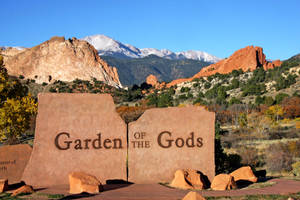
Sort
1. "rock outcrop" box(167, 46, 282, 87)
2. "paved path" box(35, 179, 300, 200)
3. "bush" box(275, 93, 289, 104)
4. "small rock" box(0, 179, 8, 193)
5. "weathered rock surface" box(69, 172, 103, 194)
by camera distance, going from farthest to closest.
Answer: "rock outcrop" box(167, 46, 282, 87) → "bush" box(275, 93, 289, 104) → "small rock" box(0, 179, 8, 193) → "weathered rock surface" box(69, 172, 103, 194) → "paved path" box(35, 179, 300, 200)

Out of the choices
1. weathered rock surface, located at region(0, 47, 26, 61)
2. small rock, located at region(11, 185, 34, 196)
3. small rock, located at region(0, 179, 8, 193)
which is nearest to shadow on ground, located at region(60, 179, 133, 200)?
small rock, located at region(11, 185, 34, 196)

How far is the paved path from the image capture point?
10.4 meters

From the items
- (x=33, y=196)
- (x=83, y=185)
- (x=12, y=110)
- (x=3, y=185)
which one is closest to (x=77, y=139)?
(x=83, y=185)

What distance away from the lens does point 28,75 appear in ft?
267

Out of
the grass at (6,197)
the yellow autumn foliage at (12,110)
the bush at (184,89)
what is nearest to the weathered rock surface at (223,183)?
the grass at (6,197)

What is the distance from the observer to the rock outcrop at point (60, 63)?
79750 millimetres

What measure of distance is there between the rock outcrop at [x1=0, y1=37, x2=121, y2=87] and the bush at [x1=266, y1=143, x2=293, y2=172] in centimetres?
5947

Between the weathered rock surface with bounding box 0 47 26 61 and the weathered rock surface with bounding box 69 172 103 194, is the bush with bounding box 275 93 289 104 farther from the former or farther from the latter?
the weathered rock surface with bounding box 0 47 26 61

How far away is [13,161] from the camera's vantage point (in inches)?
512

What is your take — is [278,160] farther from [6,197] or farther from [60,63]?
[60,63]

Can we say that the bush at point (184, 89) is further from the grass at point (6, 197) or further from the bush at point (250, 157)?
the grass at point (6, 197)

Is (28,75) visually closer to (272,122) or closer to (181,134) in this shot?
(272,122)

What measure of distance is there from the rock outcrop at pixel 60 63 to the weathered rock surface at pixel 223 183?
68.5 meters

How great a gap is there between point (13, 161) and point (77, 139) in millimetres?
2398
